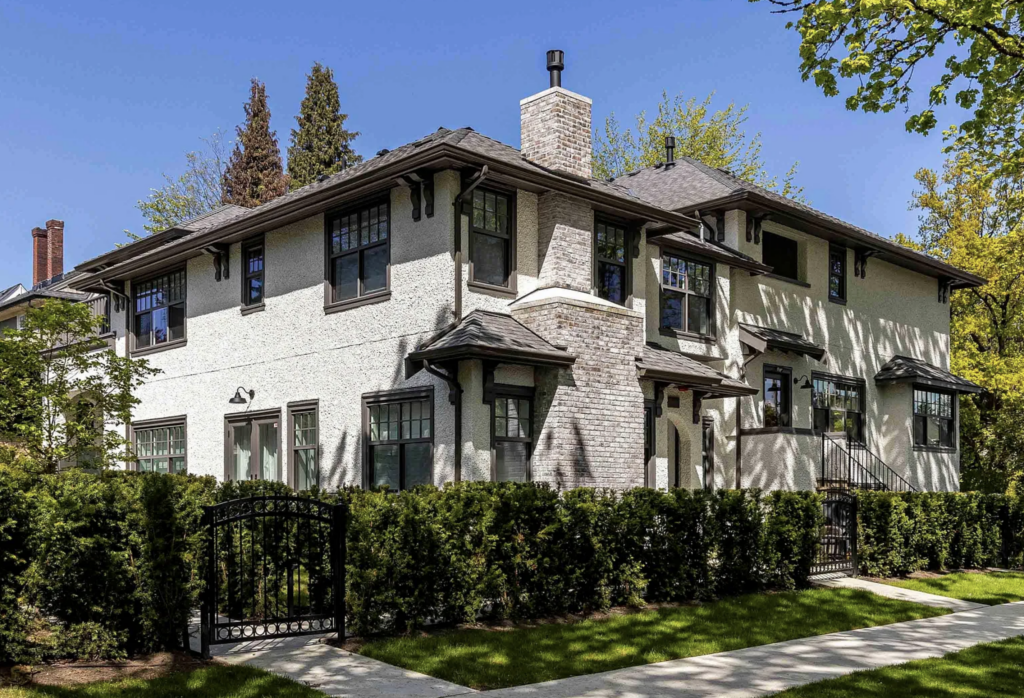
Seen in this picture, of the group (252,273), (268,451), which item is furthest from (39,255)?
→ (268,451)

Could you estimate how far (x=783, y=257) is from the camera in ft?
77.1

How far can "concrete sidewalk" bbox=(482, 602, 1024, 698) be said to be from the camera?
28.1ft

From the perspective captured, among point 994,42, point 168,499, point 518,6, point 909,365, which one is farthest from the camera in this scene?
point 909,365

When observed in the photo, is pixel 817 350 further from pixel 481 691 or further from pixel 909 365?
pixel 481 691

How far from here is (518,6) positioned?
1600 cm

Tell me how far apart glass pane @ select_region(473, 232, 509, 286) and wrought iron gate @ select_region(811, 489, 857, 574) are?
21.0ft

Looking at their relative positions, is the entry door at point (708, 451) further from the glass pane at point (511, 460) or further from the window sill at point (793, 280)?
the glass pane at point (511, 460)

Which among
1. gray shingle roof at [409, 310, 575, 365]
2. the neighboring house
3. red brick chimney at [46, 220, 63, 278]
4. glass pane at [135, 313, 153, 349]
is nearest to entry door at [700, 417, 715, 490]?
the neighboring house

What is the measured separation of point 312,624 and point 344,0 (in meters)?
11.0

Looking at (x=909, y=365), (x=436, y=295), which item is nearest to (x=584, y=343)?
(x=436, y=295)

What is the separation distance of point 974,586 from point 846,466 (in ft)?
20.0

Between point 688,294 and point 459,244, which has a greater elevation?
point 459,244

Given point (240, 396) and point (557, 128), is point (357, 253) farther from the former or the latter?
point (240, 396)

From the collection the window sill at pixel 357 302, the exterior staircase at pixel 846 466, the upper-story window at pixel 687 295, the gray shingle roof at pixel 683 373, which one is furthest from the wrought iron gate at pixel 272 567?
the exterior staircase at pixel 846 466
